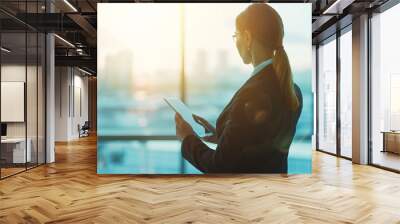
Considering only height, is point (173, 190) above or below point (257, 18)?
below

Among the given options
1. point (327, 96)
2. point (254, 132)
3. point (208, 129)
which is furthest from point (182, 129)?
point (327, 96)

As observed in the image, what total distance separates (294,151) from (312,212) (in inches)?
94.2

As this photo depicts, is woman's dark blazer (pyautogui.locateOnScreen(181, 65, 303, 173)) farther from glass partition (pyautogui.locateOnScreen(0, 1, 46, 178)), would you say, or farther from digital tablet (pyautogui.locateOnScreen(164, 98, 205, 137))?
glass partition (pyautogui.locateOnScreen(0, 1, 46, 178))

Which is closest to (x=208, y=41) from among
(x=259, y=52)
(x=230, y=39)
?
(x=230, y=39)

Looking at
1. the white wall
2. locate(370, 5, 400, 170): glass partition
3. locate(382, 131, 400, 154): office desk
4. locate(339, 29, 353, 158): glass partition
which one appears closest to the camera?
locate(370, 5, 400, 170): glass partition

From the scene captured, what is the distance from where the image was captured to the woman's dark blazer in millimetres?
6332

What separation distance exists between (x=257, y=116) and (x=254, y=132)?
0.28 metres

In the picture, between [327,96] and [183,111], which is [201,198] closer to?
[183,111]

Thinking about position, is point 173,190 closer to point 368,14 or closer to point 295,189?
point 295,189

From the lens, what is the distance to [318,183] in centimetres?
585

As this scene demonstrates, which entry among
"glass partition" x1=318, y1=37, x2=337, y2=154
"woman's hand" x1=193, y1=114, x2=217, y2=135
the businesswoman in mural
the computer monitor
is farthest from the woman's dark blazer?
"glass partition" x1=318, y1=37, x2=337, y2=154

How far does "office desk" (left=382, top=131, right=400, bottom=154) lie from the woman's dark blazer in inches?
90.6

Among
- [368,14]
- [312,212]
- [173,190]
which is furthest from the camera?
[368,14]

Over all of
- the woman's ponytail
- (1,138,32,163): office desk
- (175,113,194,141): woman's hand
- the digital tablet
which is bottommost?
(1,138,32,163): office desk
